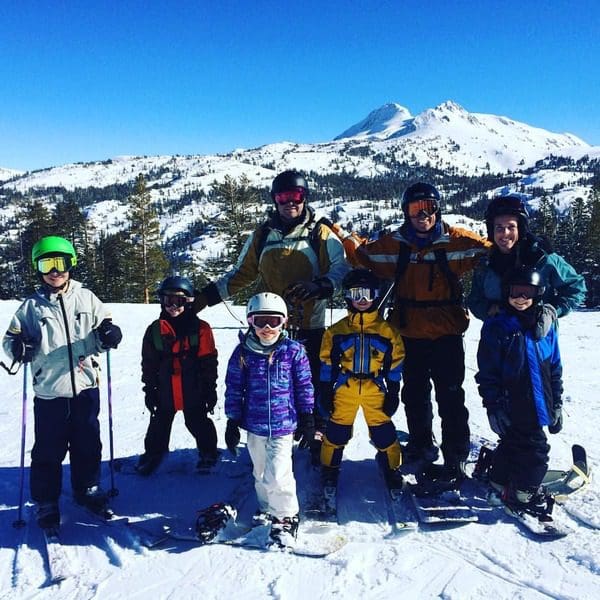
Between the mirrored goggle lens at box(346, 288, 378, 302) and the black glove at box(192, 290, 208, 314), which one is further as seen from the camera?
the black glove at box(192, 290, 208, 314)

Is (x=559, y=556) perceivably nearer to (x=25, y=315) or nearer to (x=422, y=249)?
(x=422, y=249)

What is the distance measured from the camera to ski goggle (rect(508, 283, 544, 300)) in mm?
3367

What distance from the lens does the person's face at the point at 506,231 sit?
142 inches

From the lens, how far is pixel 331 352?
371cm

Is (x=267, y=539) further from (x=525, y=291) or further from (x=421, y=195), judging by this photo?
(x=421, y=195)

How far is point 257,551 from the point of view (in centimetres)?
318

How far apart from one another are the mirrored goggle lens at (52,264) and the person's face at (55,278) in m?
0.02

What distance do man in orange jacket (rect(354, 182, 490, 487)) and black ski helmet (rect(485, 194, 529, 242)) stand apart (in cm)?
23

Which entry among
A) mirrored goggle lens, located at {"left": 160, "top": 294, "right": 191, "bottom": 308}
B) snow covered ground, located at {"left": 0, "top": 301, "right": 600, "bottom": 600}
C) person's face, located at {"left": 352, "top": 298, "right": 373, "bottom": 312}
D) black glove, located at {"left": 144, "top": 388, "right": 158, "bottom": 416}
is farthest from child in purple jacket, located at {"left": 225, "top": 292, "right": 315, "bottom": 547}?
black glove, located at {"left": 144, "top": 388, "right": 158, "bottom": 416}

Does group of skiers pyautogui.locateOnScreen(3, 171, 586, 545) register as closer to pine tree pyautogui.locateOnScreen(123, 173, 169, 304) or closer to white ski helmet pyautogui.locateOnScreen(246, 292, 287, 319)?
white ski helmet pyautogui.locateOnScreen(246, 292, 287, 319)

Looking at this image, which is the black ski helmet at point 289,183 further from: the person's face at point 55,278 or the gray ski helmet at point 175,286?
the person's face at point 55,278

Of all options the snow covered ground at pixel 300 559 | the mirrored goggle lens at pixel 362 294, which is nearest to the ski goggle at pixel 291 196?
the mirrored goggle lens at pixel 362 294

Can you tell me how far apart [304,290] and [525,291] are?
1641mm

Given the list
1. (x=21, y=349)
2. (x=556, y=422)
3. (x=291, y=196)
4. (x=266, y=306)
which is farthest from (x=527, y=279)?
(x=21, y=349)
